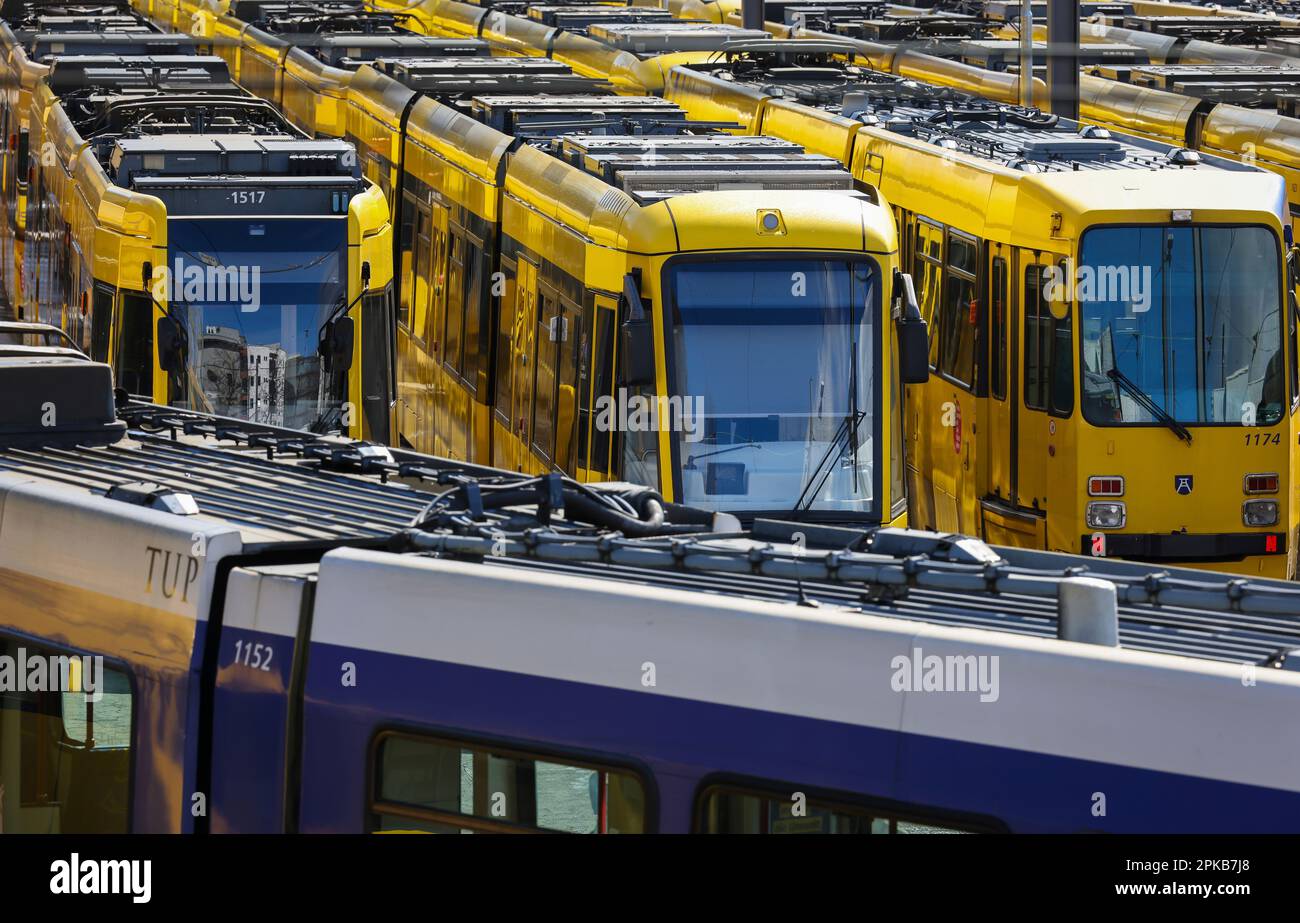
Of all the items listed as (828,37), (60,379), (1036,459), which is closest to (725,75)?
(828,37)

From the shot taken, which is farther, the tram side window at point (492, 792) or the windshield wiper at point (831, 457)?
the windshield wiper at point (831, 457)

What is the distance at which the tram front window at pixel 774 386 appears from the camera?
12.8 meters

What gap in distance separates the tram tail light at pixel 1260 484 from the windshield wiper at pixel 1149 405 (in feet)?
1.55

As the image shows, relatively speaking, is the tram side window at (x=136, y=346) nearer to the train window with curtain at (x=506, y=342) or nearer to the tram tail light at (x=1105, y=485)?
the train window with curtain at (x=506, y=342)

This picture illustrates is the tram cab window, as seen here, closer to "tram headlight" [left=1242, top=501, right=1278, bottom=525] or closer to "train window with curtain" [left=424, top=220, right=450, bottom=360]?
"tram headlight" [left=1242, top=501, right=1278, bottom=525]

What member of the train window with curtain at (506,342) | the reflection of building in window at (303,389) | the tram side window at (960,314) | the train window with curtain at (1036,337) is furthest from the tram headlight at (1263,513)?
the reflection of building in window at (303,389)

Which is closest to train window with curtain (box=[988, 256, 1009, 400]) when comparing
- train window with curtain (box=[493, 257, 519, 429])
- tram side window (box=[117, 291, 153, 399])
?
train window with curtain (box=[493, 257, 519, 429])

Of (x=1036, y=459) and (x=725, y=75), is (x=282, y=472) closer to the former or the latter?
(x=1036, y=459)

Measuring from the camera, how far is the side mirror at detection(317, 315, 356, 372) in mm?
14844

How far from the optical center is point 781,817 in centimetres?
575

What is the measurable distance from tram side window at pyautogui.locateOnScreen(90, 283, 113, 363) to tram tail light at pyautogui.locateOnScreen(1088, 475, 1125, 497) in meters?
6.29

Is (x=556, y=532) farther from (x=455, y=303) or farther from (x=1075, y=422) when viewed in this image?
(x=455, y=303)

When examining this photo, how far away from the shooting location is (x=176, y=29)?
36625mm
